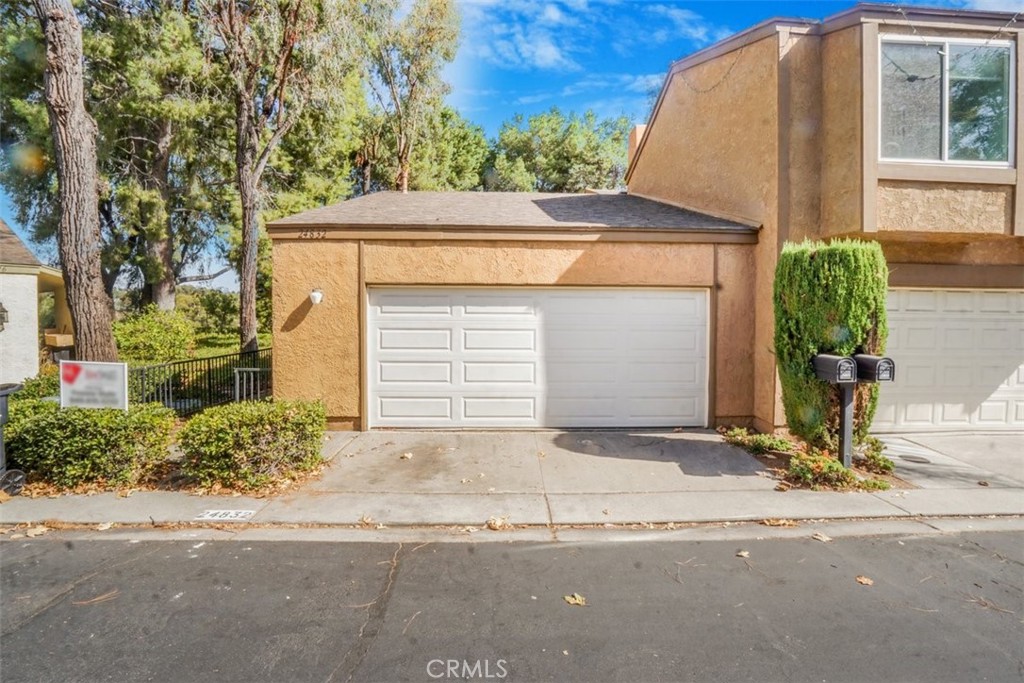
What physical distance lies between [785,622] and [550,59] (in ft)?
38.1

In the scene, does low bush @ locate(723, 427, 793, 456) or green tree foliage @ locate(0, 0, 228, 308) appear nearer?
low bush @ locate(723, 427, 793, 456)

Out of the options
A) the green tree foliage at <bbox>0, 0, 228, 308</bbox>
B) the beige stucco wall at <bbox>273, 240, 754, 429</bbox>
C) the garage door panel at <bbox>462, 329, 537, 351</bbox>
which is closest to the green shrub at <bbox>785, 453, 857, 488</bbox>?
the beige stucco wall at <bbox>273, 240, 754, 429</bbox>

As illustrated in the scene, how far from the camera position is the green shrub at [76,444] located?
5.12 metres

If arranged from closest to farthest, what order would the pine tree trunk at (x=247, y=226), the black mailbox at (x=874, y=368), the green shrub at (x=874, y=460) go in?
the black mailbox at (x=874, y=368), the green shrub at (x=874, y=460), the pine tree trunk at (x=247, y=226)

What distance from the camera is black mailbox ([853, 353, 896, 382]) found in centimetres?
543

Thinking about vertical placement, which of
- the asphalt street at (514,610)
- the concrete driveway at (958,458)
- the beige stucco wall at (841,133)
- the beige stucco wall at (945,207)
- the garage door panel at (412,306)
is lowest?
the asphalt street at (514,610)

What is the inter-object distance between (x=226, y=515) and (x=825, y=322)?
678 cm

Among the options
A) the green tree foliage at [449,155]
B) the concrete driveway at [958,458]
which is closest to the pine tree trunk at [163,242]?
the green tree foliage at [449,155]

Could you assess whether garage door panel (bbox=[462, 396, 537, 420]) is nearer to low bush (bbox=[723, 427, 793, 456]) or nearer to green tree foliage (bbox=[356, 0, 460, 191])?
low bush (bbox=[723, 427, 793, 456])

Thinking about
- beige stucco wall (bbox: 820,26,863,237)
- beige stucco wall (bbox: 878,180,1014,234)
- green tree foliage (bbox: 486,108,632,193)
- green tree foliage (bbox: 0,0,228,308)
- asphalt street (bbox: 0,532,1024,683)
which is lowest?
asphalt street (bbox: 0,532,1024,683)

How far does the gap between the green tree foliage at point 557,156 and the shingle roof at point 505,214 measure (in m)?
16.9

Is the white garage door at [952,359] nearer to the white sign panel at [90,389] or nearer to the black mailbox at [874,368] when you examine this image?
the black mailbox at [874,368]

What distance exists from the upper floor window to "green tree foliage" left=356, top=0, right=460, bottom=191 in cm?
1671

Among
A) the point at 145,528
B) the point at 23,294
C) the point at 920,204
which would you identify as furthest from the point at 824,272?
the point at 23,294
